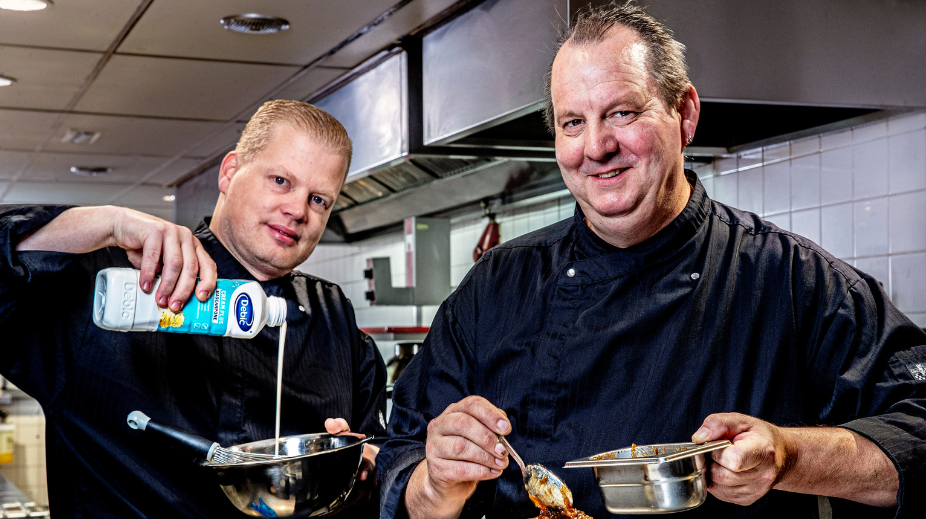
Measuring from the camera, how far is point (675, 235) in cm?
146

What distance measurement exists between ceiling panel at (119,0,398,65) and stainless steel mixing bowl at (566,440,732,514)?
8.02ft

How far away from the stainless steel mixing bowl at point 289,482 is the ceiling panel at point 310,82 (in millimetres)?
2891

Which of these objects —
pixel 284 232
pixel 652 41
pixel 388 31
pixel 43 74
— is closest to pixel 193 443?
pixel 284 232

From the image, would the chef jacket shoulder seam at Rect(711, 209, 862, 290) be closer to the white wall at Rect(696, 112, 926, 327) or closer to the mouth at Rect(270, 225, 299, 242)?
the mouth at Rect(270, 225, 299, 242)

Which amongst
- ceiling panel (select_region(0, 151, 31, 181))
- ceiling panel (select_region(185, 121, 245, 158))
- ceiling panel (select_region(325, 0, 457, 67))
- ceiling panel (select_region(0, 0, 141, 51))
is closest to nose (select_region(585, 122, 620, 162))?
ceiling panel (select_region(325, 0, 457, 67))

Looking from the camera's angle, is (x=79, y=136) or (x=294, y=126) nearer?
(x=294, y=126)

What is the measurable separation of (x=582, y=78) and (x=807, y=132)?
1.80m

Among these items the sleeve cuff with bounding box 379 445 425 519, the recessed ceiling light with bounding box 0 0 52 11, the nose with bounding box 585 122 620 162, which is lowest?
the sleeve cuff with bounding box 379 445 425 519

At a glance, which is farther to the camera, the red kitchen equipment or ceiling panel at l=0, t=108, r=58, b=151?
ceiling panel at l=0, t=108, r=58, b=151

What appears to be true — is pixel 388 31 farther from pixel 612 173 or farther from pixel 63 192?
pixel 63 192

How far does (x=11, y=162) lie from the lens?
580cm

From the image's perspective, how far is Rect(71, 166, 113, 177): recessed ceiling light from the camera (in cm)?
606

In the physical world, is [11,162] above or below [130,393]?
above

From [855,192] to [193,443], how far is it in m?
2.31
